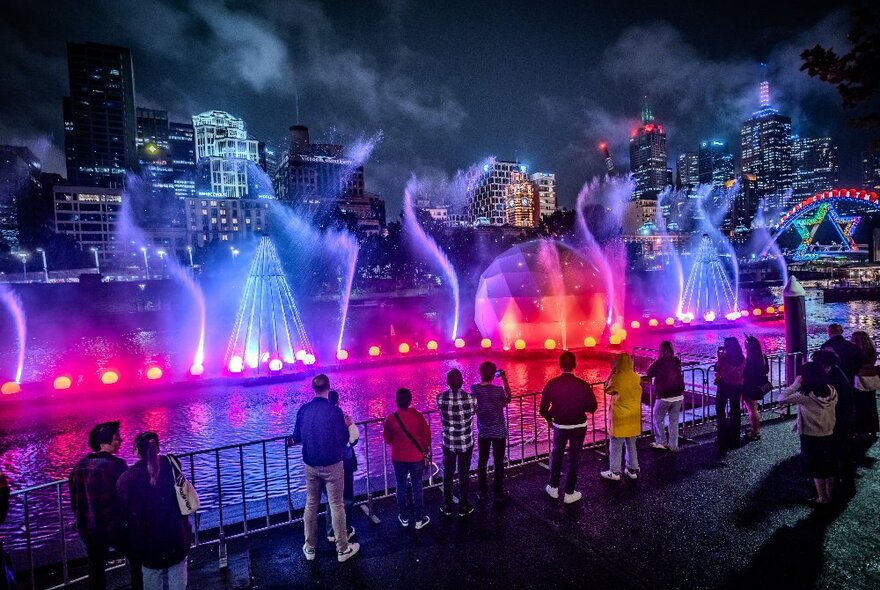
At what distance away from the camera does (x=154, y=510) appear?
4.31 meters

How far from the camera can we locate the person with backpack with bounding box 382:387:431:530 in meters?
6.02

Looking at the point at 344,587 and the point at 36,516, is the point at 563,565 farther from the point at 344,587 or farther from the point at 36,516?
the point at 36,516

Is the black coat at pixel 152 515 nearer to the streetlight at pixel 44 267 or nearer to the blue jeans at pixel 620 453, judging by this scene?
the blue jeans at pixel 620 453

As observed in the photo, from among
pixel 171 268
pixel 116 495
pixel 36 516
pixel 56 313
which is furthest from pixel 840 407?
pixel 171 268

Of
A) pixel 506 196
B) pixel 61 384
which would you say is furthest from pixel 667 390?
pixel 506 196

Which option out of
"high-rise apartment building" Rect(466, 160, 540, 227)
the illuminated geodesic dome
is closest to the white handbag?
the illuminated geodesic dome

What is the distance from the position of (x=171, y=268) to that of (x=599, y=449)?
345ft

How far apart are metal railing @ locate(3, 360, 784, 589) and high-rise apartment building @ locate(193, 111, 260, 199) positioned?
133134mm

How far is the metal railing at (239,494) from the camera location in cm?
584

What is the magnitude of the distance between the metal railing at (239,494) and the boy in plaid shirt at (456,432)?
76 centimetres

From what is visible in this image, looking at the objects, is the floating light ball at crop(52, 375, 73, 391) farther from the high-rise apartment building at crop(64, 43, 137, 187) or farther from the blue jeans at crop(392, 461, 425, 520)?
the high-rise apartment building at crop(64, 43, 137, 187)

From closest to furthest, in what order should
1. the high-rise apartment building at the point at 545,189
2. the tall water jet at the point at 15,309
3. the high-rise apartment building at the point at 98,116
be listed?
the tall water jet at the point at 15,309
the high-rise apartment building at the point at 98,116
the high-rise apartment building at the point at 545,189

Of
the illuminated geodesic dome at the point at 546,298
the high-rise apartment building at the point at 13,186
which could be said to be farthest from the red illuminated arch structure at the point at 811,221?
the high-rise apartment building at the point at 13,186

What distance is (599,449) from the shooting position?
8969mm
